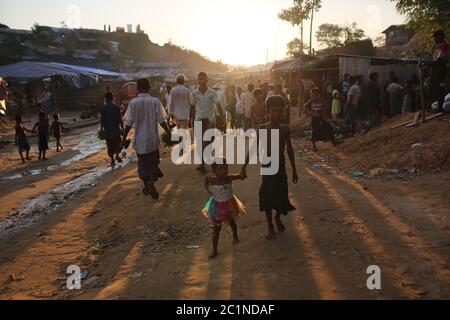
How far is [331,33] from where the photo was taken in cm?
4888

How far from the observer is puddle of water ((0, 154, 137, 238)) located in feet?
24.1

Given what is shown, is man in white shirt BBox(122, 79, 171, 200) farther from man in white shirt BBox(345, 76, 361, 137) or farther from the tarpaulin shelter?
the tarpaulin shelter

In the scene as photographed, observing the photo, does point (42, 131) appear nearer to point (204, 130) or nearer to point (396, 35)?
point (204, 130)

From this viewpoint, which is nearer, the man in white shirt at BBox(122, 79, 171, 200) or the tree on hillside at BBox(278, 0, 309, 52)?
the man in white shirt at BBox(122, 79, 171, 200)

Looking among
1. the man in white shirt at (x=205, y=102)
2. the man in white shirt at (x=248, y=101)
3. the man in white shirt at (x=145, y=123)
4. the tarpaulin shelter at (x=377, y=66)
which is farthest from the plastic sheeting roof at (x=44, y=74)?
the man in white shirt at (x=145, y=123)

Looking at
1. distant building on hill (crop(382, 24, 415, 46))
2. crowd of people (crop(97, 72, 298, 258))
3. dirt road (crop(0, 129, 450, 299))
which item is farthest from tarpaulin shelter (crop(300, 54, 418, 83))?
distant building on hill (crop(382, 24, 415, 46))

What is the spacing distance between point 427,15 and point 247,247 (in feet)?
31.4

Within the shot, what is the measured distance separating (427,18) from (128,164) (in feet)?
28.8

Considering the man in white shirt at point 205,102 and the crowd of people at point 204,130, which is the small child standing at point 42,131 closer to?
the crowd of people at point 204,130

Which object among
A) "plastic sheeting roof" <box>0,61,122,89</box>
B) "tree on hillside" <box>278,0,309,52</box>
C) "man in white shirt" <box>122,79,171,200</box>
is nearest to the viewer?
"man in white shirt" <box>122,79,171,200</box>

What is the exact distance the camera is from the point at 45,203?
336 inches

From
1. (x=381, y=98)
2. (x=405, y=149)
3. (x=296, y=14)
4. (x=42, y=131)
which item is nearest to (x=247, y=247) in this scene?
(x=405, y=149)

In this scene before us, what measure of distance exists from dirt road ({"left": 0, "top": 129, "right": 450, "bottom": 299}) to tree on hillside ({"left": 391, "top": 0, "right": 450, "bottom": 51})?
5.76 meters

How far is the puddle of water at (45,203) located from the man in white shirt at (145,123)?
2.28 meters
